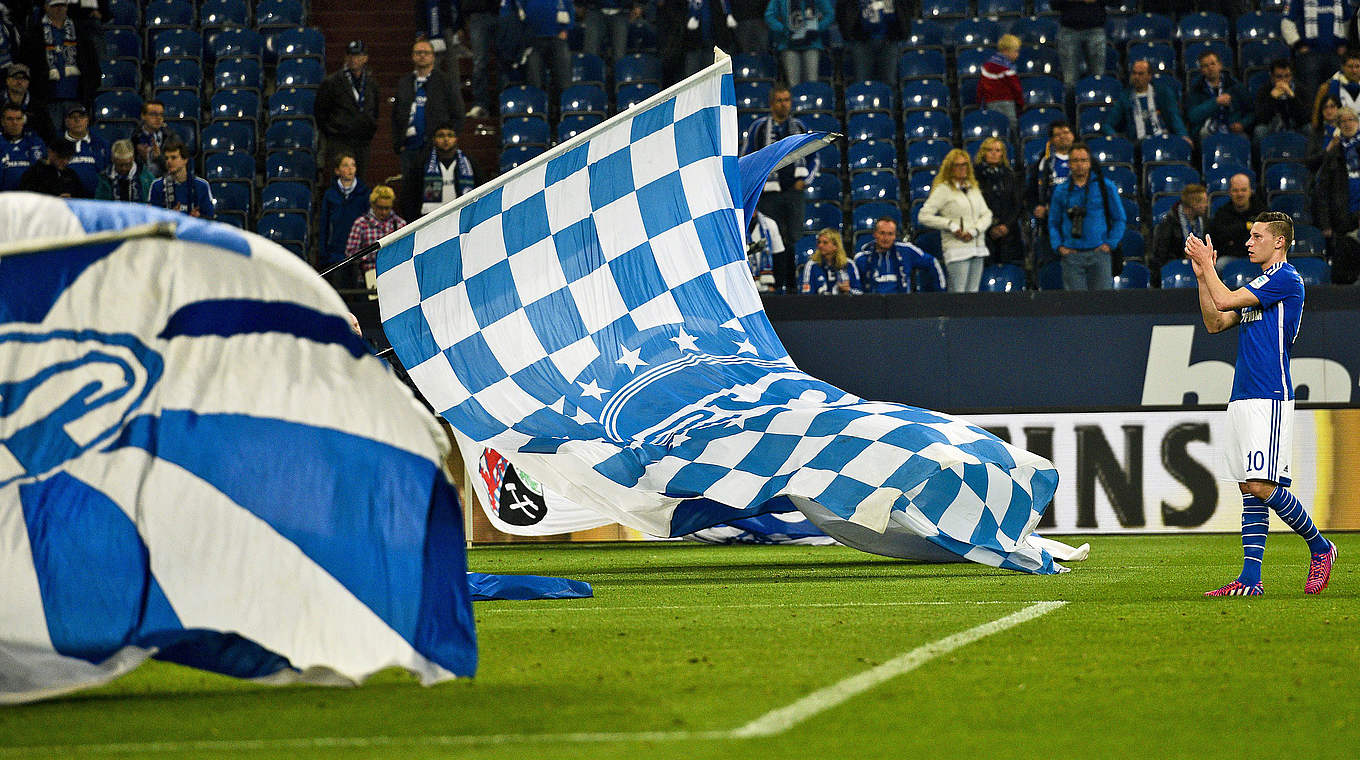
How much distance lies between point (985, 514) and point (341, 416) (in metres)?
5.32

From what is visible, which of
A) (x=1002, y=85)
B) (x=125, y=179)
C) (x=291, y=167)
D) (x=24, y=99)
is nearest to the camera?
(x=125, y=179)

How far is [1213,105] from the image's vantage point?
52.5 ft

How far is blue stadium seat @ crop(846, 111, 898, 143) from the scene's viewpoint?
16.5 meters

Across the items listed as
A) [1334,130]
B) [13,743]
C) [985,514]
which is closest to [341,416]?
[13,743]

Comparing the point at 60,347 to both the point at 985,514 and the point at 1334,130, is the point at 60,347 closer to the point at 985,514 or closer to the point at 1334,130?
the point at 985,514

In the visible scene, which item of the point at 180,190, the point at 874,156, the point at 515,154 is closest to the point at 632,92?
the point at 515,154

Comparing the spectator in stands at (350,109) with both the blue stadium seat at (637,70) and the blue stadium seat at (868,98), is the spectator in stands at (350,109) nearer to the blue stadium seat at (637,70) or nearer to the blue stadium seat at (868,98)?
the blue stadium seat at (637,70)

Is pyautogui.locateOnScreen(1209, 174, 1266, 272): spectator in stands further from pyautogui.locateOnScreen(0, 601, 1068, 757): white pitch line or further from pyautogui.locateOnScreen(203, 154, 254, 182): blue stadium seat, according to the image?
pyautogui.locateOnScreen(0, 601, 1068, 757): white pitch line

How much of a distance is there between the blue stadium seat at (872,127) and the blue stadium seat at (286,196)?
16.6ft

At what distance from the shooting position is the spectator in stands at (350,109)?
1570 cm

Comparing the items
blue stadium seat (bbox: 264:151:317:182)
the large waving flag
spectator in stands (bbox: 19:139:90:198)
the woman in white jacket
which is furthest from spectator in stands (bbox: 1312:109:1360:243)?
the large waving flag

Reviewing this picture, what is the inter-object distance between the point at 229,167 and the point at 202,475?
39.6 ft

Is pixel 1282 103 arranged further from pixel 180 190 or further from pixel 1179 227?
pixel 180 190

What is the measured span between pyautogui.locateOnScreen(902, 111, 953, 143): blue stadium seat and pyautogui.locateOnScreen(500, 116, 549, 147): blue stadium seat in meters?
3.39
